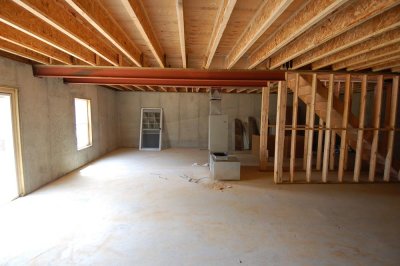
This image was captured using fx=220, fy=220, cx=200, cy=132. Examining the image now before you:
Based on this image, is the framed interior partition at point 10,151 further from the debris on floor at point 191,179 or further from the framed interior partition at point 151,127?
the framed interior partition at point 151,127

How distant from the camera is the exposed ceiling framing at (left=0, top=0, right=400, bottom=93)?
1.90 m

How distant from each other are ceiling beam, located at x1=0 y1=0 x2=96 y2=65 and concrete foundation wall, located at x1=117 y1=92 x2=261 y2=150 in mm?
5289

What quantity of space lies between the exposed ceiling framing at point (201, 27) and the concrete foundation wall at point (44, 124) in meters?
0.41

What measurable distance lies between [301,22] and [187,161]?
15.8ft

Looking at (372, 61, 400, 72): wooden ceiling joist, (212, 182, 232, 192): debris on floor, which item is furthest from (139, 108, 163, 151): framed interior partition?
(372, 61, 400, 72): wooden ceiling joist

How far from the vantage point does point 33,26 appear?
2.24m

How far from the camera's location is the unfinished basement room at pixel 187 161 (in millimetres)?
2163

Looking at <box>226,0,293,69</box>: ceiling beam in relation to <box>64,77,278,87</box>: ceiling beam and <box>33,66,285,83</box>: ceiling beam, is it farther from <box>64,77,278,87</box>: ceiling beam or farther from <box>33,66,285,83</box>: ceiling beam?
<box>64,77,278,87</box>: ceiling beam

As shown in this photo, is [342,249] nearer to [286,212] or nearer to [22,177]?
[286,212]

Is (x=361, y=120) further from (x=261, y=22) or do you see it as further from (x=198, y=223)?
(x=198, y=223)

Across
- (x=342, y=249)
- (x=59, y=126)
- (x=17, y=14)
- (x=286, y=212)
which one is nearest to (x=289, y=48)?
(x=286, y=212)

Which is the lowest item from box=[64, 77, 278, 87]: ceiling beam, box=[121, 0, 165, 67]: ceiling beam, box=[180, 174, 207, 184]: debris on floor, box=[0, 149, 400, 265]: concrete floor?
box=[0, 149, 400, 265]: concrete floor

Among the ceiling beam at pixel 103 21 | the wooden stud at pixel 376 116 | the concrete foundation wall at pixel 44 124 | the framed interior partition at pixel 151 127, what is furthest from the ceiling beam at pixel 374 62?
the framed interior partition at pixel 151 127

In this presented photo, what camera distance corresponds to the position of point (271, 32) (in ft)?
9.04
